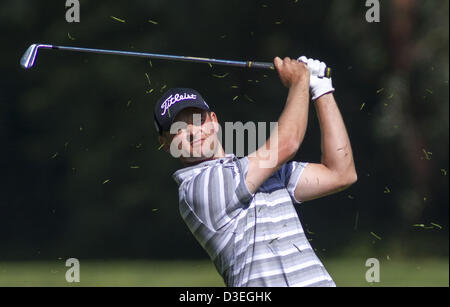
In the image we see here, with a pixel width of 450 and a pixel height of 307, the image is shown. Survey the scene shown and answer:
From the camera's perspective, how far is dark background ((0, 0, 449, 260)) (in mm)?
10641

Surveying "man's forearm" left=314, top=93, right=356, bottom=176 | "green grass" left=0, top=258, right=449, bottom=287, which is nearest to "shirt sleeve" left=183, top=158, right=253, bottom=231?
"man's forearm" left=314, top=93, right=356, bottom=176

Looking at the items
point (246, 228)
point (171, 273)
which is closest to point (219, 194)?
point (246, 228)

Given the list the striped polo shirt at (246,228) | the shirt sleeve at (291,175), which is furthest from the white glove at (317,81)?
the striped polo shirt at (246,228)

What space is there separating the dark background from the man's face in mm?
7173

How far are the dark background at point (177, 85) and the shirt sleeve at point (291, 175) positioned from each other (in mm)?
7070

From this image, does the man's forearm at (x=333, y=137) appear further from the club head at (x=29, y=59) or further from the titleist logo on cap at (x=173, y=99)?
the club head at (x=29, y=59)

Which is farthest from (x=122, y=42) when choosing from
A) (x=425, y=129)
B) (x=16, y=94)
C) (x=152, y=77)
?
(x=425, y=129)

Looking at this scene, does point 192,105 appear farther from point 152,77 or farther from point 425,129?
point 425,129

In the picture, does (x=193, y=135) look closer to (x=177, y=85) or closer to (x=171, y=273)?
(x=171, y=273)

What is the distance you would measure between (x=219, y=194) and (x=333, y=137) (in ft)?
1.67

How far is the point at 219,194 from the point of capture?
9.46ft

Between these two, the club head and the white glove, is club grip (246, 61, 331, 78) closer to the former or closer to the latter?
the white glove

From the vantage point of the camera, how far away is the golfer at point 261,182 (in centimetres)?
282

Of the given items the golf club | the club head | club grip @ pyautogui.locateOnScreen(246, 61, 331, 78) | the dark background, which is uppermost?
the dark background
